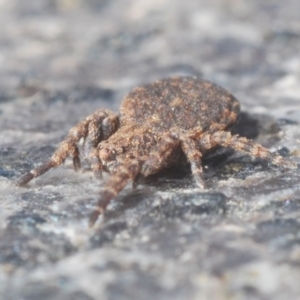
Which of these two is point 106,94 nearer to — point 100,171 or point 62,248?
point 100,171

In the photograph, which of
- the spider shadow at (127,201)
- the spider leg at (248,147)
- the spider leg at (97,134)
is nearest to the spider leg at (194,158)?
the spider leg at (248,147)

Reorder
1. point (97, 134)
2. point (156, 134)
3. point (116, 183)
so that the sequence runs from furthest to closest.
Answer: point (97, 134)
point (156, 134)
point (116, 183)

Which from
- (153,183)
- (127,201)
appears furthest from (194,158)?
(127,201)

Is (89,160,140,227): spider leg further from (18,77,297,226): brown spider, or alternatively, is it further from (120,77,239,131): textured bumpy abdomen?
(120,77,239,131): textured bumpy abdomen

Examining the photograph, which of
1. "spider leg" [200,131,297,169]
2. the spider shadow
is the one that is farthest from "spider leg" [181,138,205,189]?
the spider shadow

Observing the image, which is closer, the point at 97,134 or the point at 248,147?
the point at 248,147

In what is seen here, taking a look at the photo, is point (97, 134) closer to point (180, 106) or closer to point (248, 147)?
point (180, 106)

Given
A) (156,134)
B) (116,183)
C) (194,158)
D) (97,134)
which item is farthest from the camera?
(97,134)
